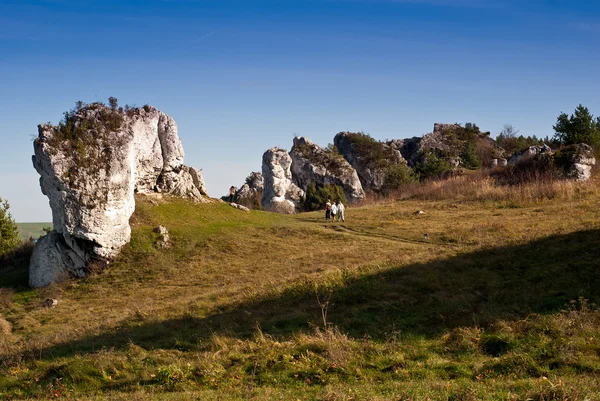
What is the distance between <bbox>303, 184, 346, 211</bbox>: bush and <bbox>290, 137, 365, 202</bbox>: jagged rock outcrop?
2123 millimetres

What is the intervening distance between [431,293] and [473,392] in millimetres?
8132

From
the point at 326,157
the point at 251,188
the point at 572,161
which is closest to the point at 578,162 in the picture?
the point at 572,161

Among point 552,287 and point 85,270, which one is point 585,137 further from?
point 85,270

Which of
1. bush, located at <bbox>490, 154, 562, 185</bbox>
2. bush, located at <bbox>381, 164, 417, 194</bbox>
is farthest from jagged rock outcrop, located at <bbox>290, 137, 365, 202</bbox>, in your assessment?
bush, located at <bbox>490, 154, 562, 185</bbox>

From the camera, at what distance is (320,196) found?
5850cm

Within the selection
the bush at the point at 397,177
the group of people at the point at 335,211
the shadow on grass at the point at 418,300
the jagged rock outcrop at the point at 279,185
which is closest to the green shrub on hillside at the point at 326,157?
the jagged rock outcrop at the point at 279,185

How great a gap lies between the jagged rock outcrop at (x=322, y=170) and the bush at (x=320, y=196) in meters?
2.12

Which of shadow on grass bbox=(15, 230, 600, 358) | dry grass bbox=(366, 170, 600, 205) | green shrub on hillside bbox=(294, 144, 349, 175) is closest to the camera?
shadow on grass bbox=(15, 230, 600, 358)

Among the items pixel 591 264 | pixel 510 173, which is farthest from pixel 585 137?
pixel 591 264

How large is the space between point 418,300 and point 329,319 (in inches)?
111

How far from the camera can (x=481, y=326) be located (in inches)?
509

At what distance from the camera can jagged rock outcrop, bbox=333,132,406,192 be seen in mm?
69031

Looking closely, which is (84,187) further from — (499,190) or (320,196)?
(320,196)

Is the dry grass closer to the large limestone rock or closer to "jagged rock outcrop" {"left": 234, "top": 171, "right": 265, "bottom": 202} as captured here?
the large limestone rock
